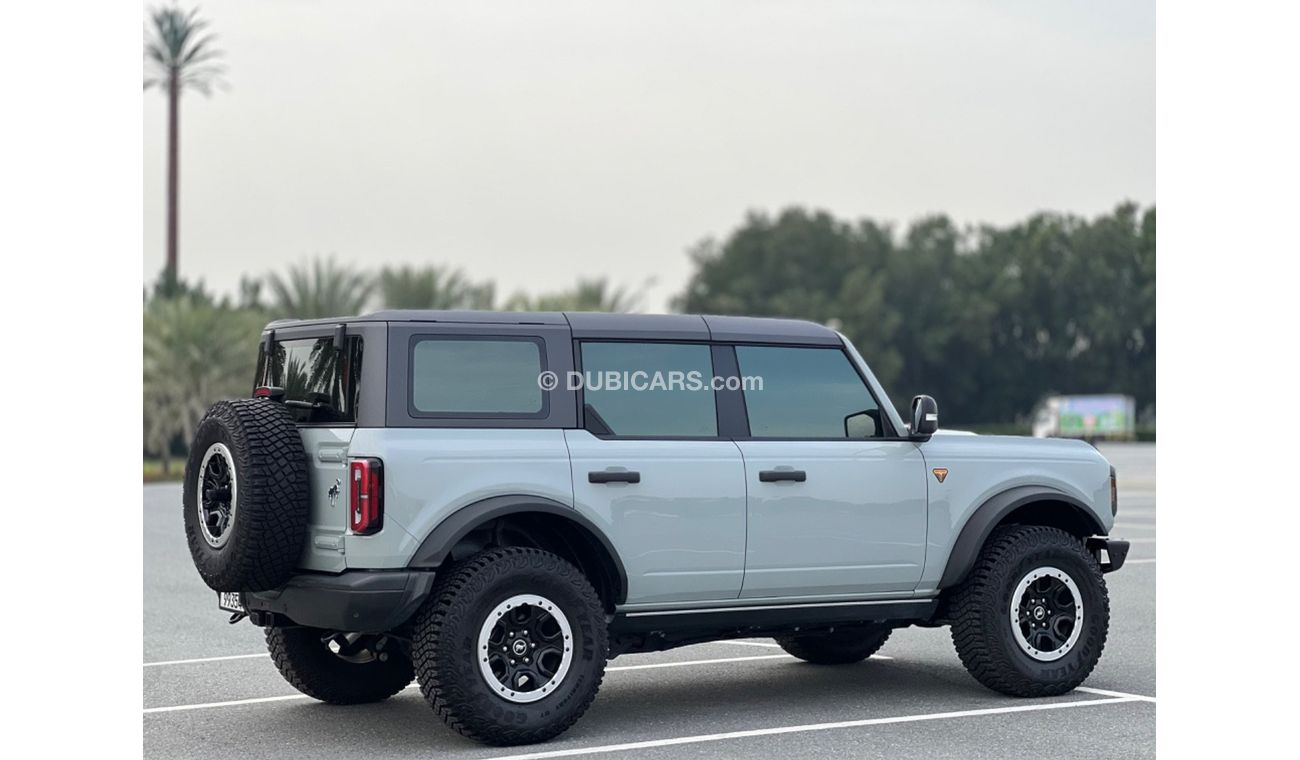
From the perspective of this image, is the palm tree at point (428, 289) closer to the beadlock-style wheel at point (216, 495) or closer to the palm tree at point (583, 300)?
the palm tree at point (583, 300)

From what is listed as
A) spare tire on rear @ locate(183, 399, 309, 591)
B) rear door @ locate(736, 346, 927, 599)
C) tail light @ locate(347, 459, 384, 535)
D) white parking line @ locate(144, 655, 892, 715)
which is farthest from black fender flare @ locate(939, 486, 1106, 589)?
spare tire on rear @ locate(183, 399, 309, 591)

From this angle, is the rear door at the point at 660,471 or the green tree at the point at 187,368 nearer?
the rear door at the point at 660,471

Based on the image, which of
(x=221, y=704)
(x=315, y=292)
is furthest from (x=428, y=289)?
(x=221, y=704)

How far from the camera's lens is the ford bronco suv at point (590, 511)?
7727 millimetres

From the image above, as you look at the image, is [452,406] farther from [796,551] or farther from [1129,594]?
[1129,594]

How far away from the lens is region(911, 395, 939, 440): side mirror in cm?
886

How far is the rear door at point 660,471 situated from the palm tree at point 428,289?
4842 cm

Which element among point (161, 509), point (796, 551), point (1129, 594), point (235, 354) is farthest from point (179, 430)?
point (796, 551)

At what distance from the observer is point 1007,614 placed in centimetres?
915

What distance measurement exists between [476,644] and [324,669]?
1.57m

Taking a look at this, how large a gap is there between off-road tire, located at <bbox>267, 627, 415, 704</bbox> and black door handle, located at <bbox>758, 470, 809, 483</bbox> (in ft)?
6.77

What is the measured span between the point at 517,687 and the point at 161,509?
70.2 ft

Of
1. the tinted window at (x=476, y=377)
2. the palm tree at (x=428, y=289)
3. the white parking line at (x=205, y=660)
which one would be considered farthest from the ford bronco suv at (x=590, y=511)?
the palm tree at (x=428, y=289)

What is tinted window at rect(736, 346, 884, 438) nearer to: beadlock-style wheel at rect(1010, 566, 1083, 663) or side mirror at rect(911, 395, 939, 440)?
side mirror at rect(911, 395, 939, 440)
